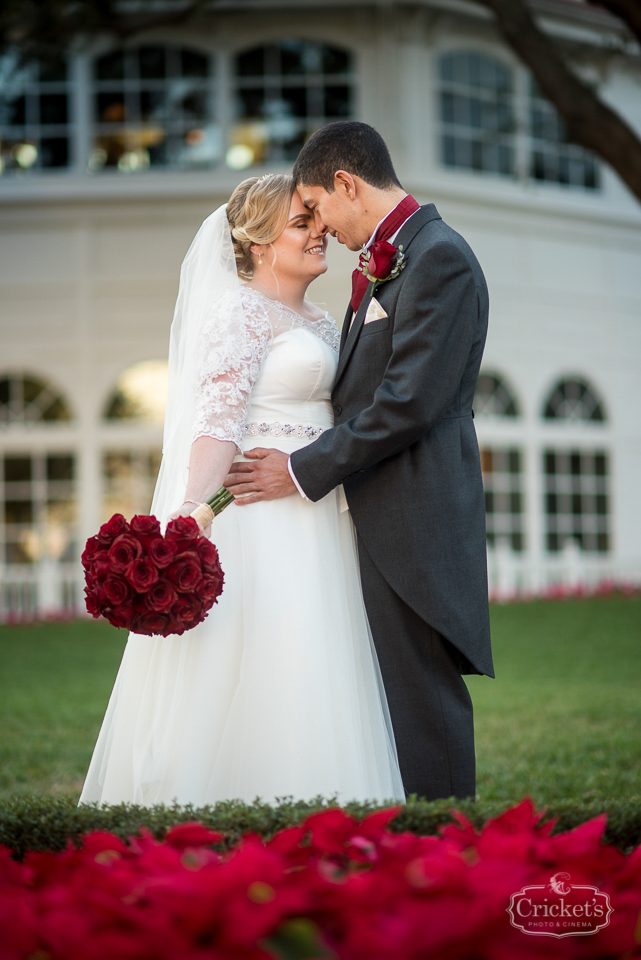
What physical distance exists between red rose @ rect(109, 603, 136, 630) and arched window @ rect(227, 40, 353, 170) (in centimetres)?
1294

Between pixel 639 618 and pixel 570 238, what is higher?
pixel 570 238

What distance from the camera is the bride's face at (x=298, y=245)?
11.4 ft

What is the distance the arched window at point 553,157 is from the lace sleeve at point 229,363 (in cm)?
1349

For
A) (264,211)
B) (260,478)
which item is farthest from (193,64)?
(260,478)

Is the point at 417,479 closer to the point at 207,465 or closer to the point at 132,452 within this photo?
the point at 207,465

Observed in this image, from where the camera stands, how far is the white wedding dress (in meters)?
2.98

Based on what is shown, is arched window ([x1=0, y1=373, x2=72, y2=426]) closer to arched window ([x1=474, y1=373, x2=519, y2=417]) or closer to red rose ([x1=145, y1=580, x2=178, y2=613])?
arched window ([x1=474, y1=373, x2=519, y2=417])

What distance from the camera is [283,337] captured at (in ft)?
10.9

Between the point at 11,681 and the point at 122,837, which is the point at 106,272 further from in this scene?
the point at 122,837

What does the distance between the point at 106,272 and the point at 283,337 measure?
12.1 m

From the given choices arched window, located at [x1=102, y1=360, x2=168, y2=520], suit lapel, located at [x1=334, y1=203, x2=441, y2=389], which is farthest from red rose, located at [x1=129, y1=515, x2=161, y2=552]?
arched window, located at [x1=102, y1=360, x2=168, y2=520]

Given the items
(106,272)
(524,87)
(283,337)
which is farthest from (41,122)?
(283,337)

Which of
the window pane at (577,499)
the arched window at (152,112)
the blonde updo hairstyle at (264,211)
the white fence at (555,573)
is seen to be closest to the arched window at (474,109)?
the arched window at (152,112)

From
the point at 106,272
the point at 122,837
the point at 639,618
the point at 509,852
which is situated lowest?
the point at 639,618
